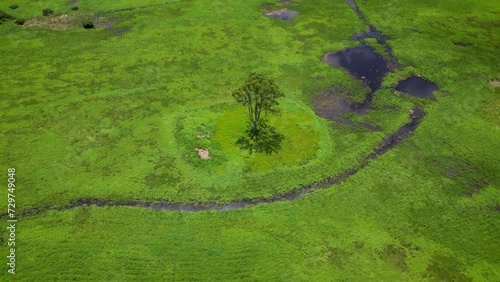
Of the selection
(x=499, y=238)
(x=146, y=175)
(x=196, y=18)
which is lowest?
(x=499, y=238)

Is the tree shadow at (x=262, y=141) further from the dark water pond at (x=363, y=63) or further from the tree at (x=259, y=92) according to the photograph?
the dark water pond at (x=363, y=63)

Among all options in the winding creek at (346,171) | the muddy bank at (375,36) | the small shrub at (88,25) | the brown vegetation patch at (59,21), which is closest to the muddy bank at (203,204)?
the winding creek at (346,171)

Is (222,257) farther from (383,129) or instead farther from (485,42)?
(485,42)

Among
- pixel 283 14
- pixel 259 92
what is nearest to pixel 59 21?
pixel 283 14

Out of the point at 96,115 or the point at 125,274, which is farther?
the point at 96,115

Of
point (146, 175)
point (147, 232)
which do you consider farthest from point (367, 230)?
point (146, 175)

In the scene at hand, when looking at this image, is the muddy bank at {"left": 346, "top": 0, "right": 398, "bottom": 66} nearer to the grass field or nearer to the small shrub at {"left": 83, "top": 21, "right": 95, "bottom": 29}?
the grass field
